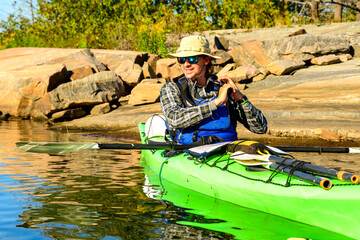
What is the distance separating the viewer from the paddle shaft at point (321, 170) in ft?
11.5

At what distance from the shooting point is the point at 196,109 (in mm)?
4531

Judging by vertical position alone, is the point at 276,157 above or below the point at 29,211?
above

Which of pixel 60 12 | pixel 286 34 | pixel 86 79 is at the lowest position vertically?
pixel 86 79

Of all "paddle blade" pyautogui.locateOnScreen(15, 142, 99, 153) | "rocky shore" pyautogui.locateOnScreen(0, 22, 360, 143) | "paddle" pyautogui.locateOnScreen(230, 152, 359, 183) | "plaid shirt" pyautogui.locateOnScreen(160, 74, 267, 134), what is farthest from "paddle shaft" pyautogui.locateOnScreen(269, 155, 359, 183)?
"rocky shore" pyautogui.locateOnScreen(0, 22, 360, 143)

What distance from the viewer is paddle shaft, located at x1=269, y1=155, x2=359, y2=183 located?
351cm

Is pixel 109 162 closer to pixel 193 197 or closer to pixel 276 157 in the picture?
pixel 193 197

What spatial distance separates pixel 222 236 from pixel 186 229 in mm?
318

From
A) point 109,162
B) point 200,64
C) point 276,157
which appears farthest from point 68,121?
point 276,157

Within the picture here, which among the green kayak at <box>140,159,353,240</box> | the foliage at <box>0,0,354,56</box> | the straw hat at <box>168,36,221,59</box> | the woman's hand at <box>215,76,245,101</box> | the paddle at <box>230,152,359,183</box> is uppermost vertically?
the foliage at <box>0,0,354,56</box>

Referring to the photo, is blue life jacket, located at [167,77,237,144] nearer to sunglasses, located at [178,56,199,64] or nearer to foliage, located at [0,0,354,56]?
sunglasses, located at [178,56,199,64]

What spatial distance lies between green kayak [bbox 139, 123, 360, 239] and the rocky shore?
4.26 m

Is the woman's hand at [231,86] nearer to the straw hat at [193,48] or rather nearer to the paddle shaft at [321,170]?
the straw hat at [193,48]

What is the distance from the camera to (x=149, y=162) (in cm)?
634

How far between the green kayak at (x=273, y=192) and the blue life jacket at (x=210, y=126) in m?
0.25
